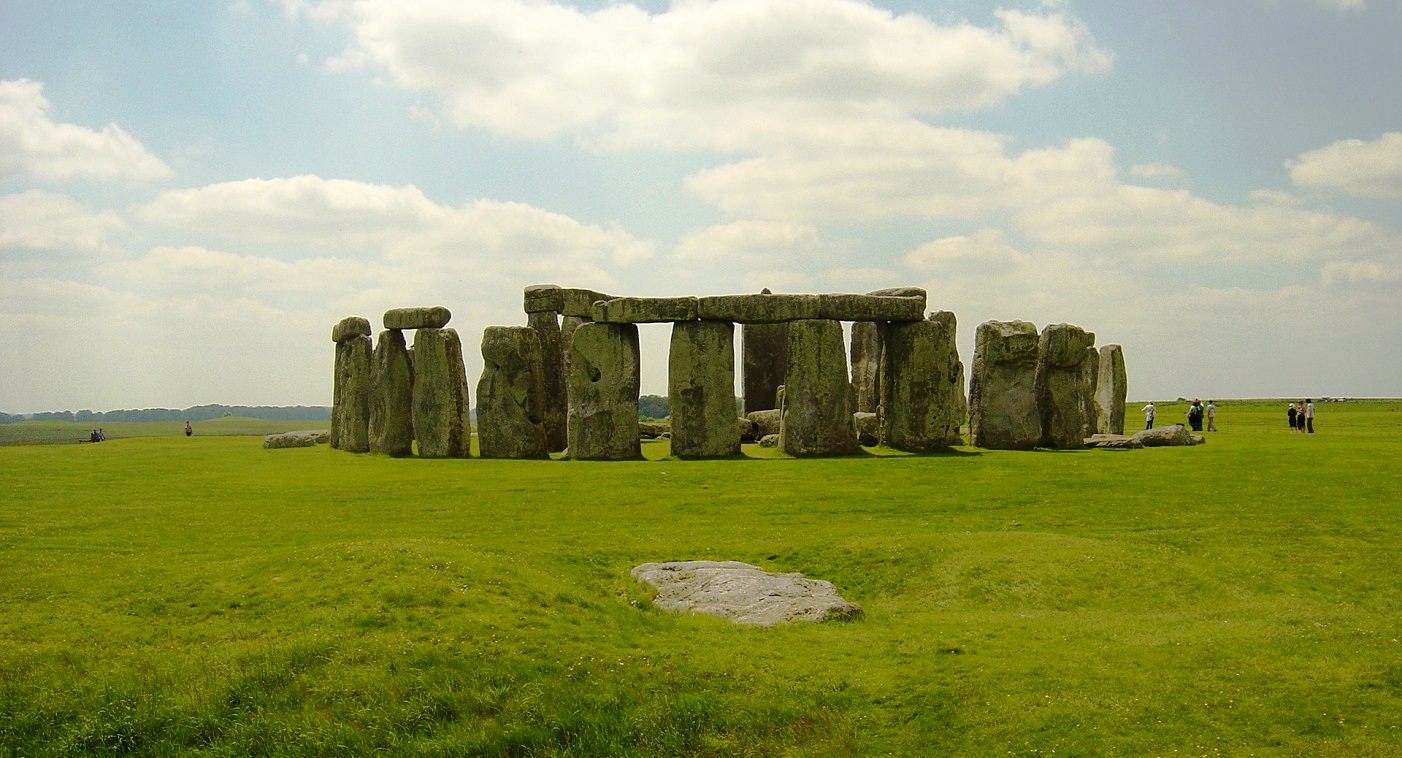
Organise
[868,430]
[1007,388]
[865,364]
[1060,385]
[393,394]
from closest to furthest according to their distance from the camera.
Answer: [1007,388] < [1060,385] < [868,430] < [393,394] < [865,364]

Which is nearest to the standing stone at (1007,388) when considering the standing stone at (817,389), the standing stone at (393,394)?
the standing stone at (817,389)

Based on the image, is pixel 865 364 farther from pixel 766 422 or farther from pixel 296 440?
pixel 296 440

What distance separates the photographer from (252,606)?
496 inches

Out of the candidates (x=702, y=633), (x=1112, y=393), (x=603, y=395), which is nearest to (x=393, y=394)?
(x=603, y=395)

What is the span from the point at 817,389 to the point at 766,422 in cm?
671

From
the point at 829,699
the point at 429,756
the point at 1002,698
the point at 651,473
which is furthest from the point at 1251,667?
the point at 651,473

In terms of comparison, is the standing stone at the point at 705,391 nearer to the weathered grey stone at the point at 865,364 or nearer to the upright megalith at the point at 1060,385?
the upright megalith at the point at 1060,385

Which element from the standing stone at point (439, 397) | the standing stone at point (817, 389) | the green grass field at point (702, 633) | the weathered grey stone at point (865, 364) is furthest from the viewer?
the weathered grey stone at point (865, 364)

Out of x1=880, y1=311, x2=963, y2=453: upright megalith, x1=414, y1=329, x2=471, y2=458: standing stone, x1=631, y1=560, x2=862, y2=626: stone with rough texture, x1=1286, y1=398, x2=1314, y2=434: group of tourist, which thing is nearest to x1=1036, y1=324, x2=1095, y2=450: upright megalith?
x1=880, y1=311, x2=963, y2=453: upright megalith

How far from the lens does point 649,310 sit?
97.7 ft

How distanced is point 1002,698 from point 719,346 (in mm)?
19321

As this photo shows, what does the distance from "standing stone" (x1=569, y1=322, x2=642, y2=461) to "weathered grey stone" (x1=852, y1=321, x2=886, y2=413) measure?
34.5 ft

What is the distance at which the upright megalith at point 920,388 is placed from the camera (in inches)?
1169

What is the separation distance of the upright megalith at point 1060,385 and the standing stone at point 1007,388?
496mm
